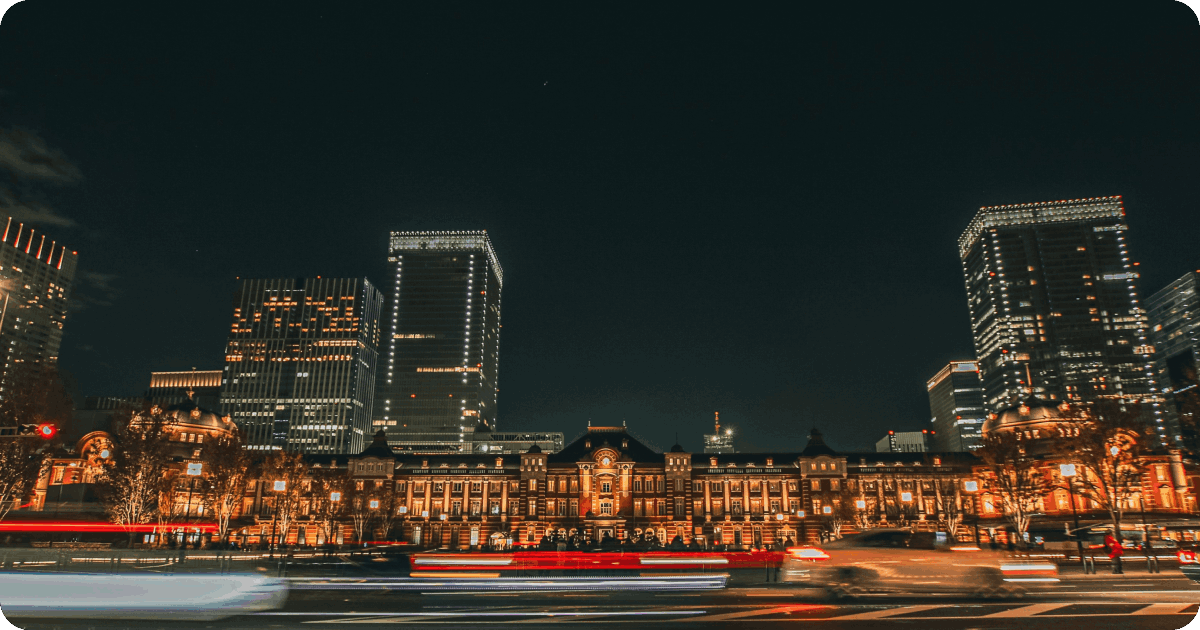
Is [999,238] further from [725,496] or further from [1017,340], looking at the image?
[725,496]

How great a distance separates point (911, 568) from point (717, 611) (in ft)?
19.9

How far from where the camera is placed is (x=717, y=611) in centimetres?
1955

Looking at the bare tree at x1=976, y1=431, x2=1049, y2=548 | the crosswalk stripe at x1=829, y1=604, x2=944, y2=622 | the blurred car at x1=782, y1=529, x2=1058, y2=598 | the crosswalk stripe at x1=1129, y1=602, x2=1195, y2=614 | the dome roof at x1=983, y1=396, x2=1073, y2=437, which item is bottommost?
the crosswalk stripe at x1=829, y1=604, x2=944, y2=622

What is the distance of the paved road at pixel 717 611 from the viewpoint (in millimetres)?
16797

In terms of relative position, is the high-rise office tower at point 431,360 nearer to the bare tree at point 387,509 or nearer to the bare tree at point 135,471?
the bare tree at point 387,509

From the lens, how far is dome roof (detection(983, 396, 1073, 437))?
3637 inches

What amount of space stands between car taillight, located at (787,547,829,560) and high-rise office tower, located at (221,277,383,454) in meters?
183

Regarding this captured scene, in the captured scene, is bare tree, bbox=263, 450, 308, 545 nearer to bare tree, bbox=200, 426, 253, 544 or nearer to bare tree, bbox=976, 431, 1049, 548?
bare tree, bbox=200, 426, 253, 544

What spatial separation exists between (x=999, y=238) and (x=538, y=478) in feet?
531

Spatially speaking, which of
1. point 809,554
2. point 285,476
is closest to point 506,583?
point 809,554

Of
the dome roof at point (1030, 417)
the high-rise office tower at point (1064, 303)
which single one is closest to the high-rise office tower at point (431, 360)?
the dome roof at point (1030, 417)

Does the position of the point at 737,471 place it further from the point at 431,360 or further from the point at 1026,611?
the point at 431,360

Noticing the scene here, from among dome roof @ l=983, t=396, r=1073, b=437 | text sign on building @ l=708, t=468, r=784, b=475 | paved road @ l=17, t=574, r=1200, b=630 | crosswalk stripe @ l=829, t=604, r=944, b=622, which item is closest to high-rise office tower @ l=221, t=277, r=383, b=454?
text sign on building @ l=708, t=468, r=784, b=475

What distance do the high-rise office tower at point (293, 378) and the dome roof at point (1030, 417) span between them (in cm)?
15581
